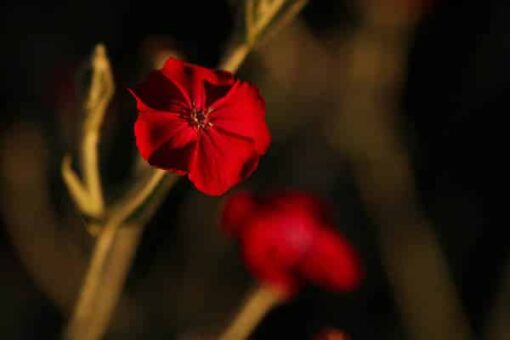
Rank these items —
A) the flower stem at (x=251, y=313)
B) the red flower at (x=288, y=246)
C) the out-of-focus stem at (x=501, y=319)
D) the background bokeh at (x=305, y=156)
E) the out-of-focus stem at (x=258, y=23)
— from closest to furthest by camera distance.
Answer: the out-of-focus stem at (x=258, y=23) → the flower stem at (x=251, y=313) → the red flower at (x=288, y=246) → the out-of-focus stem at (x=501, y=319) → the background bokeh at (x=305, y=156)

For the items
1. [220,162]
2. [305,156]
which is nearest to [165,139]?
[220,162]

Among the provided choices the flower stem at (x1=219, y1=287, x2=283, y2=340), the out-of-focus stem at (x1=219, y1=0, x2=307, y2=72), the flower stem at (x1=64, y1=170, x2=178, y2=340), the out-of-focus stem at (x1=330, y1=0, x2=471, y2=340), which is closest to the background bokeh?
the out-of-focus stem at (x1=330, y1=0, x2=471, y2=340)

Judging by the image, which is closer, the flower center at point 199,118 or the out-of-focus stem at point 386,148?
the flower center at point 199,118

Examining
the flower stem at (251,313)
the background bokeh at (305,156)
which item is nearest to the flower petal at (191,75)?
the flower stem at (251,313)

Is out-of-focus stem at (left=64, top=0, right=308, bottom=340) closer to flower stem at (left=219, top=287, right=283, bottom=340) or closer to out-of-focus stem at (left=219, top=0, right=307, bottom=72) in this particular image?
out-of-focus stem at (left=219, top=0, right=307, bottom=72)

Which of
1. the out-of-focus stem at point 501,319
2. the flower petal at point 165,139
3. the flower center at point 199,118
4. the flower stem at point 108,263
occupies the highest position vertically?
the flower petal at point 165,139

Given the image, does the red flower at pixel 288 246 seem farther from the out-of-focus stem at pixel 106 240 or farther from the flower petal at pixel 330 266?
the out-of-focus stem at pixel 106 240

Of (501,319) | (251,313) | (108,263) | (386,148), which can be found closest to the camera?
(108,263)

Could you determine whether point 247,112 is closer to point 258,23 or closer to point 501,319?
point 258,23
